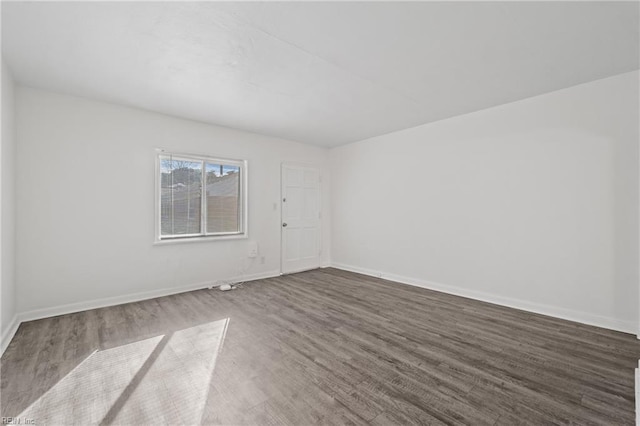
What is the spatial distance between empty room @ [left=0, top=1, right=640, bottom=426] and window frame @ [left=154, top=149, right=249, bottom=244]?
Result: 1.6 inches

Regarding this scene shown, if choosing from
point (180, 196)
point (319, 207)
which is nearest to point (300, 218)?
point (319, 207)

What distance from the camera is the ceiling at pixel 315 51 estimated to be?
1.99m

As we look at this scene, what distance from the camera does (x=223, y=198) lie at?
15.8 ft

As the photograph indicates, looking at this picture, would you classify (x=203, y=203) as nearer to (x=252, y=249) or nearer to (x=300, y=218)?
(x=252, y=249)

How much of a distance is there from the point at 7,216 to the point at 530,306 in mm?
5914

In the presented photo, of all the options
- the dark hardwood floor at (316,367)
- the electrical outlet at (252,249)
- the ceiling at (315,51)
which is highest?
the ceiling at (315,51)

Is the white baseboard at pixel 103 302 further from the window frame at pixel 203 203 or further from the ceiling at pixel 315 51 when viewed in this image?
the ceiling at pixel 315 51

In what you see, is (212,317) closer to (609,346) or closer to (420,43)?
(420,43)

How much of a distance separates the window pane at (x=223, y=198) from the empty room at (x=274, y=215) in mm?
39

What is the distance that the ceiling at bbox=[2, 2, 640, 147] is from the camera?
199 centimetres

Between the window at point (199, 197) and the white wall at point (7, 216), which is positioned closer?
the white wall at point (7, 216)

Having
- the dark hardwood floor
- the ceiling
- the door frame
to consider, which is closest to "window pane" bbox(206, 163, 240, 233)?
the door frame

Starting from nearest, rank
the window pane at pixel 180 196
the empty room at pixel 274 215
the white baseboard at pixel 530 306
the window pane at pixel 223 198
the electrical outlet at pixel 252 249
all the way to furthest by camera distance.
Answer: the empty room at pixel 274 215 → the white baseboard at pixel 530 306 → the window pane at pixel 180 196 → the window pane at pixel 223 198 → the electrical outlet at pixel 252 249

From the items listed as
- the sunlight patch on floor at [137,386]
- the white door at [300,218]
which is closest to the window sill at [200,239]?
the white door at [300,218]
